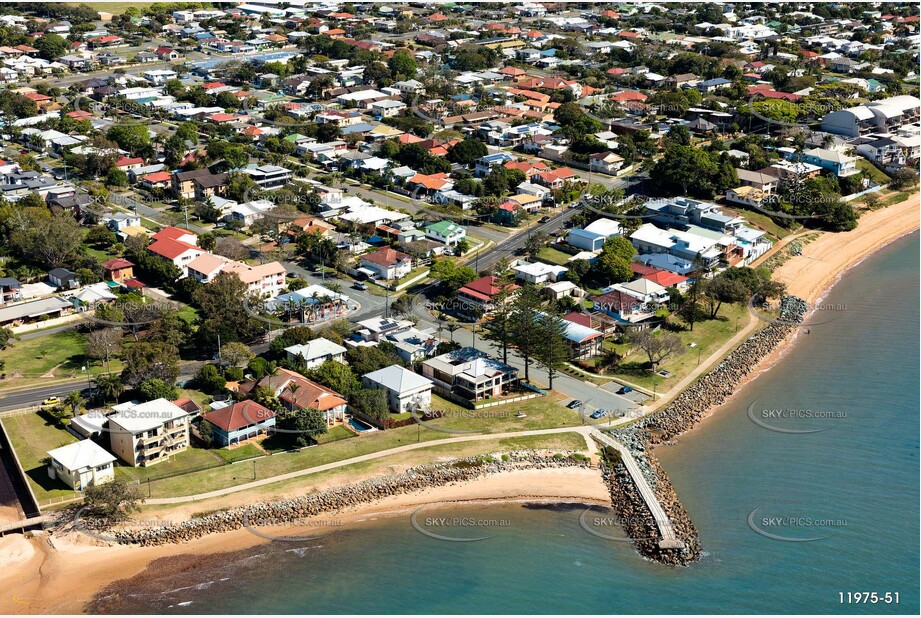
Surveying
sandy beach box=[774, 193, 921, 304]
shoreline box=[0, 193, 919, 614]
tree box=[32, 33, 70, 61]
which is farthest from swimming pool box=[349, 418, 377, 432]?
tree box=[32, 33, 70, 61]

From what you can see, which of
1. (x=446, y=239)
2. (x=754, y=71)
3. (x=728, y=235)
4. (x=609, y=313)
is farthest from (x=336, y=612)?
(x=754, y=71)

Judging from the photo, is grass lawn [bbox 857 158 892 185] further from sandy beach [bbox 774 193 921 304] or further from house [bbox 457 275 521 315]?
house [bbox 457 275 521 315]

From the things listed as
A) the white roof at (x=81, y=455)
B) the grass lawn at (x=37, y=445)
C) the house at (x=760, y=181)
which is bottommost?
the grass lawn at (x=37, y=445)

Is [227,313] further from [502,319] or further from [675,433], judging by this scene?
[675,433]

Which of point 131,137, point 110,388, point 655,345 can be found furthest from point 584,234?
point 131,137

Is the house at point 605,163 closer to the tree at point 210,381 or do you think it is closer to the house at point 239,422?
the tree at point 210,381

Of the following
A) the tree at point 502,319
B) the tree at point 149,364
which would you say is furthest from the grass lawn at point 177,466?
the tree at point 502,319
